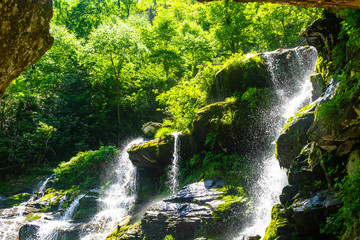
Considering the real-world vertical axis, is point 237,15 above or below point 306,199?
above

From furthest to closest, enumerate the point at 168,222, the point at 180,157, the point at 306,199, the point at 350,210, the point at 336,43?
the point at 180,157 < the point at 168,222 < the point at 336,43 < the point at 306,199 < the point at 350,210

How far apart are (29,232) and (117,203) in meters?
3.53

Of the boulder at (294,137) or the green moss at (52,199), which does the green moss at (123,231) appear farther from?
the green moss at (52,199)

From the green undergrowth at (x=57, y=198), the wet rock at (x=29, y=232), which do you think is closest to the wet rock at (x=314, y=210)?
the wet rock at (x=29, y=232)

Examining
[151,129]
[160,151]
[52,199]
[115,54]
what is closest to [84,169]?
[52,199]

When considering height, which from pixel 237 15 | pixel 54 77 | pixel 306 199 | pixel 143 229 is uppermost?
pixel 237 15

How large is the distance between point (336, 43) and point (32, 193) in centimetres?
1590

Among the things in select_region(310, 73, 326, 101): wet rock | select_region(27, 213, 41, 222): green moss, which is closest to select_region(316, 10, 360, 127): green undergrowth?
select_region(310, 73, 326, 101): wet rock

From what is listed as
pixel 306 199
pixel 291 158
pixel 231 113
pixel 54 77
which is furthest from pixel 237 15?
pixel 306 199

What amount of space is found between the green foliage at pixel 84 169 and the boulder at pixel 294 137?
10963mm

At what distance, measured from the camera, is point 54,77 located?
20906 mm

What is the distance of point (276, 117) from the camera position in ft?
33.3

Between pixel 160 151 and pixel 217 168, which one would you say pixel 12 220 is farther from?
pixel 217 168

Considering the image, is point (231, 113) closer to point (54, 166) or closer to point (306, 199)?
point (306, 199)
